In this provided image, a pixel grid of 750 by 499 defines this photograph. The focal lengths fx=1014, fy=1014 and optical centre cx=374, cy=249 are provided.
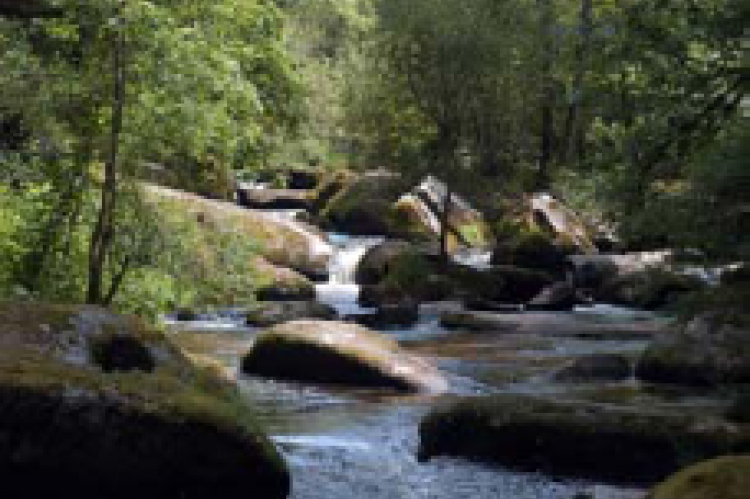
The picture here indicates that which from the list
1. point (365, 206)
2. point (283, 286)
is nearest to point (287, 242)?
point (283, 286)

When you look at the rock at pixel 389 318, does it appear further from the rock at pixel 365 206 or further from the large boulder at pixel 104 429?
the rock at pixel 365 206

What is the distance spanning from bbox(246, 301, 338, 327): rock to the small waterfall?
9.15 ft

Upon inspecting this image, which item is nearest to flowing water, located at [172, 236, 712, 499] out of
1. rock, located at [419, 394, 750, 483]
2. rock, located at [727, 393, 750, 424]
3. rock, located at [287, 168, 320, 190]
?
rock, located at [419, 394, 750, 483]

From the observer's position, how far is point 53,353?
9.13m

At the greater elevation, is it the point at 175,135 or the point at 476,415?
the point at 175,135

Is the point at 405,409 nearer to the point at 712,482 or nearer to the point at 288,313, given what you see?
the point at 712,482

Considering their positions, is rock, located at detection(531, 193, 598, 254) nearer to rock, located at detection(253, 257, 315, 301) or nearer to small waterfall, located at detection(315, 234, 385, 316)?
small waterfall, located at detection(315, 234, 385, 316)

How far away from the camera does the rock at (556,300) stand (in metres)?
29.0

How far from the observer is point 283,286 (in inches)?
1163

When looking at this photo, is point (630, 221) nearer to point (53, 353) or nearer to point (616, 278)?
point (53, 353)

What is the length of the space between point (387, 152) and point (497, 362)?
32714 mm

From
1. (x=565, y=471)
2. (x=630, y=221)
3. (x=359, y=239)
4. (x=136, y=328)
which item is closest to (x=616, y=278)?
(x=359, y=239)

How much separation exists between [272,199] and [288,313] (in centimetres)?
2426

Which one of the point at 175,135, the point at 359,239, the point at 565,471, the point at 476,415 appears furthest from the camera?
the point at 359,239
